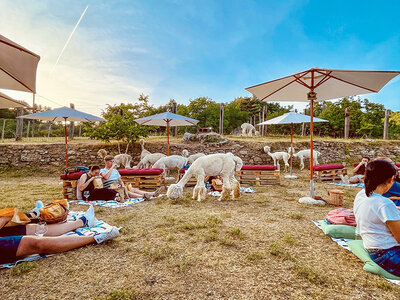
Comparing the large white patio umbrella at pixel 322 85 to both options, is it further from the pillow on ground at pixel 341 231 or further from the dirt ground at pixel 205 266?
Answer: the dirt ground at pixel 205 266

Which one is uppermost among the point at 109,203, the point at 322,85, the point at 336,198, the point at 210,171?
the point at 322,85

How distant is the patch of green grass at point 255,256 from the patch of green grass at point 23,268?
2977 millimetres

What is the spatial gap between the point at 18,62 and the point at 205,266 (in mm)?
4201

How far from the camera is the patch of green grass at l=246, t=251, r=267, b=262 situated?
3.02 m

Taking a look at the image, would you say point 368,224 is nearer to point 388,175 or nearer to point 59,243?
point 388,175

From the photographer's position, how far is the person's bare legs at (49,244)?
2.88 meters

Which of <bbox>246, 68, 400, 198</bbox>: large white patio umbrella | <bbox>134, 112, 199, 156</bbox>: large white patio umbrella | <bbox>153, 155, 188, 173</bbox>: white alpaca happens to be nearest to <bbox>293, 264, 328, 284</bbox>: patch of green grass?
<bbox>246, 68, 400, 198</bbox>: large white patio umbrella

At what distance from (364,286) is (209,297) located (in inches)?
71.4

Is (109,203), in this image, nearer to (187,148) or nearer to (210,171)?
(210,171)

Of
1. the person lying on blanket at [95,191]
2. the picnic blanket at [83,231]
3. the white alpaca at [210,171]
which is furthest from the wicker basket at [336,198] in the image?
the person lying on blanket at [95,191]

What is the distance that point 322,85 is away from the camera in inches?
265

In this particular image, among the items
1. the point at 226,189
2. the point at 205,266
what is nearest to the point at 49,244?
the point at 205,266

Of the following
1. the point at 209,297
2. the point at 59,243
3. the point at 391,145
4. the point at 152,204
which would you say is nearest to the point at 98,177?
the point at 152,204

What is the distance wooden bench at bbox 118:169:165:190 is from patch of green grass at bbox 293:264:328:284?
18.8ft
